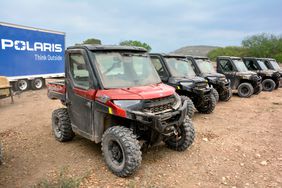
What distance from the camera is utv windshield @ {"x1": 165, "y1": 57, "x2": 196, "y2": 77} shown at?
8.58 meters

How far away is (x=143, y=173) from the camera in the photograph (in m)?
4.65

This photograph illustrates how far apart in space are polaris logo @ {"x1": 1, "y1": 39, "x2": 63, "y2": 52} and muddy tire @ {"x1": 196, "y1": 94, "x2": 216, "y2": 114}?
951 centimetres

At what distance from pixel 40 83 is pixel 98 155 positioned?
1135cm

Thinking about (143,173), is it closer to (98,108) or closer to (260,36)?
(98,108)

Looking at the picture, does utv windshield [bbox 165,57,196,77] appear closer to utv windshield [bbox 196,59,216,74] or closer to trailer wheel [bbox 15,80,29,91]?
utv windshield [bbox 196,59,216,74]

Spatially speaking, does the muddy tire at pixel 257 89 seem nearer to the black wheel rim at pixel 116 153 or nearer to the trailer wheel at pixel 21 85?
the black wheel rim at pixel 116 153

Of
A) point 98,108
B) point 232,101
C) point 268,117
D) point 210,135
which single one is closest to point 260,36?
point 232,101

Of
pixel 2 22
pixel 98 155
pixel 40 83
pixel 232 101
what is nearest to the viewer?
pixel 98 155

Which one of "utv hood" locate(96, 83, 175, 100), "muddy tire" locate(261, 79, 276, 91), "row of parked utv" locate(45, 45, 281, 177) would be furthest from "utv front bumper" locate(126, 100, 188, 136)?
"muddy tire" locate(261, 79, 276, 91)

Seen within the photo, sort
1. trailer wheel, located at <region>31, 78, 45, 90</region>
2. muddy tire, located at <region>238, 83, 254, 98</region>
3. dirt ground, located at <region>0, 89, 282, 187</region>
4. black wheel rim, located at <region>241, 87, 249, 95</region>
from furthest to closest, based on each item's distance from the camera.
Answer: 1. trailer wheel, located at <region>31, 78, 45, 90</region>
2. black wheel rim, located at <region>241, 87, 249, 95</region>
3. muddy tire, located at <region>238, 83, 254, 98</region>
4. dirt ground, located at <region>0, 89, 282, 187</region>

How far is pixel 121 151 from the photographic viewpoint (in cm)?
461

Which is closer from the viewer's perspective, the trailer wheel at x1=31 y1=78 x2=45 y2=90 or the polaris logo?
the polaris logo

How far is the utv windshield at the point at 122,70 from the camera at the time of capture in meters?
4.88

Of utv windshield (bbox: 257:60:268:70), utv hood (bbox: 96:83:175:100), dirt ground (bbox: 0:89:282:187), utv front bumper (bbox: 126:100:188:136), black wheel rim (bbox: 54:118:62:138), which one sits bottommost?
dirt ground (bbox: 0:89:282:187)
